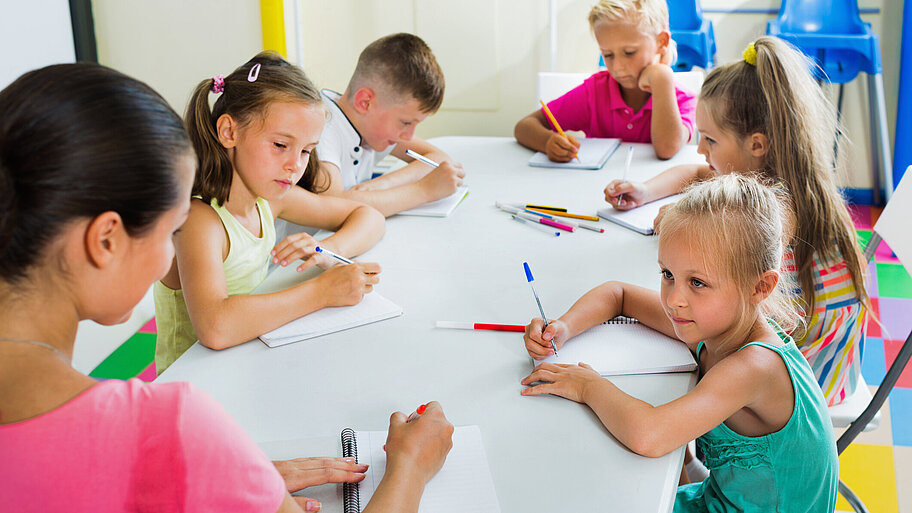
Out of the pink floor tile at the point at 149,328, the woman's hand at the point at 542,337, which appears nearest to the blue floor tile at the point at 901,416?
the woman's hand at the point at 542,337

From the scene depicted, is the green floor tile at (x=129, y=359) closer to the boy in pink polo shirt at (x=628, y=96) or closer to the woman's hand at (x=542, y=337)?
the boy in pink polo shirt at (x=628, y=96)

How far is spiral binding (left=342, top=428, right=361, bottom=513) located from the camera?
84 cm

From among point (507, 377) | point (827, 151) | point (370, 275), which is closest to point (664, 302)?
point (507, 377)

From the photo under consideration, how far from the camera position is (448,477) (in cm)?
88

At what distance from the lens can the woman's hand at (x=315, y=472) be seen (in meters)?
0.84

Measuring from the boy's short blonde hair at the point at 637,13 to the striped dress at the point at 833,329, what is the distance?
1075 millimetres

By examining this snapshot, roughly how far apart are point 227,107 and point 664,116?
4.23 feet

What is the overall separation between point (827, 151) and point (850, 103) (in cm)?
247

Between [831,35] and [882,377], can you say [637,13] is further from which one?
[831,35]

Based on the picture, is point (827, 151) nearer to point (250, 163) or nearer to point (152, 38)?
point (250, 163)

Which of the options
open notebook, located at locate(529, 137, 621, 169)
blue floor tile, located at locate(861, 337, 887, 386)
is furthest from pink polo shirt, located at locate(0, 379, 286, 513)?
blue floor tile, located at locate(861, 337, 887, 386)

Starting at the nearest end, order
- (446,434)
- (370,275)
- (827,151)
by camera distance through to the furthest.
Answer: (446,434)
(370,275)
(827,151)

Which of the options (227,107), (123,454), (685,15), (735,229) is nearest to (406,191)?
(227,107)

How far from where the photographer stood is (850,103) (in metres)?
3.65
